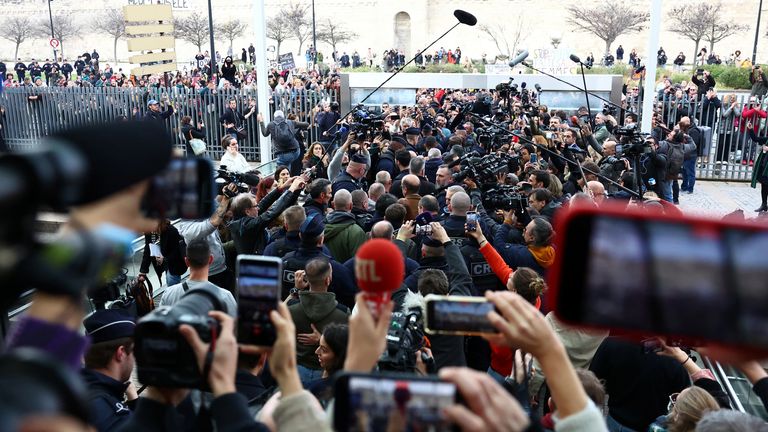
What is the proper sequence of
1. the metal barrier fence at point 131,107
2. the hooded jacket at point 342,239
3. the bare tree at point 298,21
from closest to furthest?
the hooded jacket at point 342,239
the metal barrier fence at point 131,107
the bare tree at point 298,21

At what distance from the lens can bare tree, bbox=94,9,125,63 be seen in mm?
60562

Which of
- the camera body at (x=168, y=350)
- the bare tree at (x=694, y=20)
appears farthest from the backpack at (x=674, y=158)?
the bare tree at (x=694, y=20)

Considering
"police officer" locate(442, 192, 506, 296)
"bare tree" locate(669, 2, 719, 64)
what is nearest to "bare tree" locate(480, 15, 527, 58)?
"bare tree" locate(669, 2, 719, 64)

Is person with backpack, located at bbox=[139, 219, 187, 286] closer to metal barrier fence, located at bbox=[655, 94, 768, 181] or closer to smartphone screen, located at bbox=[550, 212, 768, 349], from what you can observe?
smartphone screen, located at bbox=[550, 212, 768, 349]

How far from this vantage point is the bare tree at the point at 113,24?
6056cm

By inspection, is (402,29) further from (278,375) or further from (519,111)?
(278,375)

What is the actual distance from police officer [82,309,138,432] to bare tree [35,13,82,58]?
6599cm

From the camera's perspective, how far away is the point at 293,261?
5715 mm

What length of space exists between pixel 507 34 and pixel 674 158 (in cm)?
4798

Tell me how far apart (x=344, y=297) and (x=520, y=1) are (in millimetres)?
57293

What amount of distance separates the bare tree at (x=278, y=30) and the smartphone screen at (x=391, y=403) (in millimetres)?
59487

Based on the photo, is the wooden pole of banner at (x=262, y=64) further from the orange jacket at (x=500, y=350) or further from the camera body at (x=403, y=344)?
the camera body at (x=403, y=344)

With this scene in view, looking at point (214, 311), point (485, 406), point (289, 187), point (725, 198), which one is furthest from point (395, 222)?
point (725, 198)

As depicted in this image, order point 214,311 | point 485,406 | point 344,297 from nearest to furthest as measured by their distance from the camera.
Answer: point 485,406
point 214,311
point 344,297
